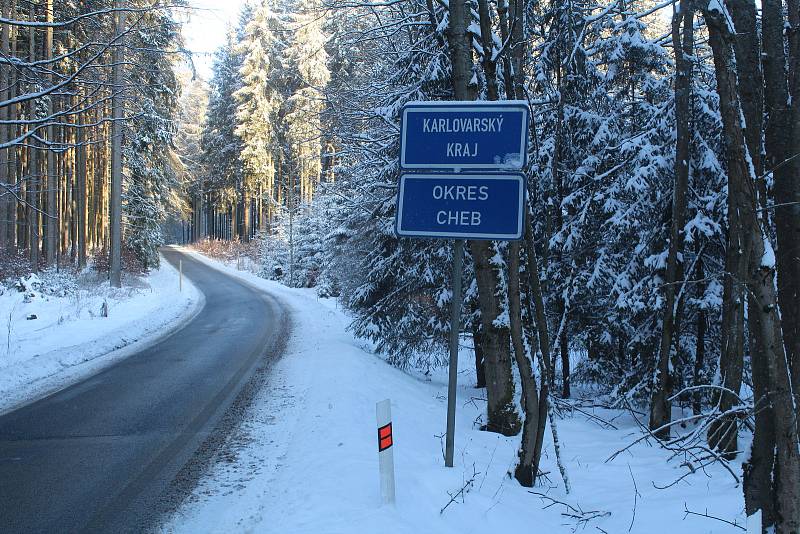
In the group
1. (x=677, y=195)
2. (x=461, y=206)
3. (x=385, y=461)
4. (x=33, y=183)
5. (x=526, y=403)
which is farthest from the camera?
(x=33, y=183)

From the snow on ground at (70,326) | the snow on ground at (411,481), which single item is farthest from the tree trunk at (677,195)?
the snow on ground at (70,326)

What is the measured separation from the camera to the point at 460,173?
184 inches

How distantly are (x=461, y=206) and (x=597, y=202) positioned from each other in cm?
654

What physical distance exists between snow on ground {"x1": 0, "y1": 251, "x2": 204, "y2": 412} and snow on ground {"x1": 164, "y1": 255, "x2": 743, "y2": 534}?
13.0ft

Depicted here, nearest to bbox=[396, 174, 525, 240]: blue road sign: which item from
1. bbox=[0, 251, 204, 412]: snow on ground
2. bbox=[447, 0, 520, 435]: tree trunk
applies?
bbox=[447, 0, 520, 435]: tree trunk

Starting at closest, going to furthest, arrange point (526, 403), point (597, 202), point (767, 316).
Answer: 1. point (767, 316)
2. point (526, 403)
3. point (597, 202)

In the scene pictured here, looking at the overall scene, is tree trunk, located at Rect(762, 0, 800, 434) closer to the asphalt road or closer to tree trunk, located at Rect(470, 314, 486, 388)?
the asphalt road

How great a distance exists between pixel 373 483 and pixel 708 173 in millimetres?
7281

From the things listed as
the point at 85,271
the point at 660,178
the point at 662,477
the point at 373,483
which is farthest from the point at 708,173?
the point at 85,271

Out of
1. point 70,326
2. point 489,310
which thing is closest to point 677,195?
point 489,310

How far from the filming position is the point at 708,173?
8.84 meters

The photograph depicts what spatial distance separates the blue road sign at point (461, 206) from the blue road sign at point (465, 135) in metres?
0.12

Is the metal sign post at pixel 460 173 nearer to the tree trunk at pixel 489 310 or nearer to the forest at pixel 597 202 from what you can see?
the forest at pixel 597 202

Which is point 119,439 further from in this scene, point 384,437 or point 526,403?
point 526,403
